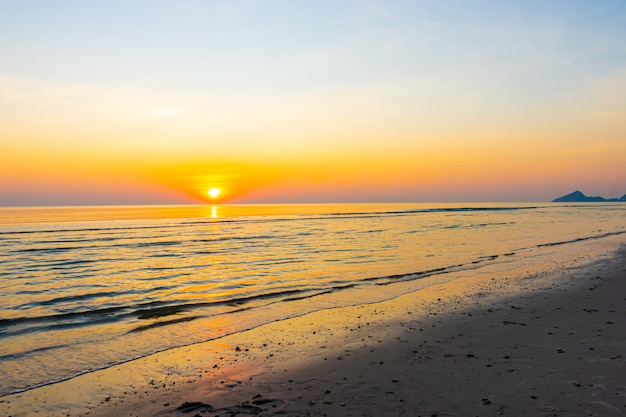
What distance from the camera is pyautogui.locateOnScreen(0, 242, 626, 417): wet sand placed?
7348mm

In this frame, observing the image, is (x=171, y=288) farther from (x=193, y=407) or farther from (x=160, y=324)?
(x=193, y=407)

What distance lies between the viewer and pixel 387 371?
29.7 ft

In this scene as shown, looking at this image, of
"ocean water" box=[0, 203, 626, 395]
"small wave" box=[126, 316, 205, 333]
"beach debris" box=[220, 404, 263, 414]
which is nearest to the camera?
"beach debris" box=[220, 404, 263, 414]

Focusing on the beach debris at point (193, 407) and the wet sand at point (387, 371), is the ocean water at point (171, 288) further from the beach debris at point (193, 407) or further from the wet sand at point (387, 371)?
the beach debris at point (193, 407)

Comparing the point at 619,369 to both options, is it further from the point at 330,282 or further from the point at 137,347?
the point at 330,282

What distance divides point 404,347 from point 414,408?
3679 mm

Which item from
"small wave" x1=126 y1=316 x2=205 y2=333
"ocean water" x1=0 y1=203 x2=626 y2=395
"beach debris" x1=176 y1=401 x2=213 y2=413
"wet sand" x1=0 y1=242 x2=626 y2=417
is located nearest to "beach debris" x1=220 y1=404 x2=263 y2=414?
"wet sand" x1=0 y1=242 x2=626 y2=417

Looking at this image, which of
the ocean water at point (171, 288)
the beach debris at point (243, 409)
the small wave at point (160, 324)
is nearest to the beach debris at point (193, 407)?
the beach debris at point (243, 409)

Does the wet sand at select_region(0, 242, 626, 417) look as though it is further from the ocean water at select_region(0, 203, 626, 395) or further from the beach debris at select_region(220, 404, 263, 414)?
the ocean water at select_region(0, 203, 626, 395)

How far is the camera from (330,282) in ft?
71.2

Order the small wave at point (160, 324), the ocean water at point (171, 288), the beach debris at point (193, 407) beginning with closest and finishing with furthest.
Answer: the beach debris at point (193, 407) < the ocean water at point (171, 288) < the small wave at point (160, 324)

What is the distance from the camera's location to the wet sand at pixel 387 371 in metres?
7.35

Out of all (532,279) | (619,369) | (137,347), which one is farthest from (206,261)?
(619,369)

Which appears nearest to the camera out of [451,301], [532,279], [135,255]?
[451,301]
